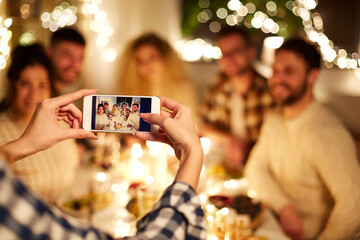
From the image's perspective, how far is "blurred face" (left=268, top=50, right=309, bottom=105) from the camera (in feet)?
4.37

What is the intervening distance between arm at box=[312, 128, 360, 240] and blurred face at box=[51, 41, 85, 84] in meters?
1.28

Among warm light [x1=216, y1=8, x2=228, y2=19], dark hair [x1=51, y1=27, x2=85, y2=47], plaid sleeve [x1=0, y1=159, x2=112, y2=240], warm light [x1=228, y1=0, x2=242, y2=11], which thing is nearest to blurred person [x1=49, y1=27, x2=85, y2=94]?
dark hair [x1=51, y1=27, x2=85, y2=47]

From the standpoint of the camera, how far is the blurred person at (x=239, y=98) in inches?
81.4

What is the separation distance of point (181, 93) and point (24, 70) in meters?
1.22

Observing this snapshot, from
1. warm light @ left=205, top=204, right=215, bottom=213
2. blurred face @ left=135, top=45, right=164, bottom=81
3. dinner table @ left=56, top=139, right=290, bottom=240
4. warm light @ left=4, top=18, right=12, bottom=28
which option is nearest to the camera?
warm light @ left=205, top=204, right=215, bottom=213

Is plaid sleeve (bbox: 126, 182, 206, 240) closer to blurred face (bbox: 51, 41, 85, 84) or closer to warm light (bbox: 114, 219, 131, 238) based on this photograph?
warm light (bbox: 114, 219, 131, 238)

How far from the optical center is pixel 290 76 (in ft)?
4.47

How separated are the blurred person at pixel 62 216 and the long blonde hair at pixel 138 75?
4.92ft

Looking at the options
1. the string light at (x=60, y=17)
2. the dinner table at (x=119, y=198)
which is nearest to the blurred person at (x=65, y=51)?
the dinner table at (x=119, y=198)

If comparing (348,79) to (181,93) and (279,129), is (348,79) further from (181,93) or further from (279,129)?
(279,129)

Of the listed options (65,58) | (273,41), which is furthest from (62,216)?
(273,41)

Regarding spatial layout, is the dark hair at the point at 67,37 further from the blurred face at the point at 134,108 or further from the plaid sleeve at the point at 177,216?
Answer: the plaid sleeve at the point at 177,216

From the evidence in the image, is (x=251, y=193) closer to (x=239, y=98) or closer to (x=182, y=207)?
(x=182, y=207)

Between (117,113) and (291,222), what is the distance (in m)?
0.79
